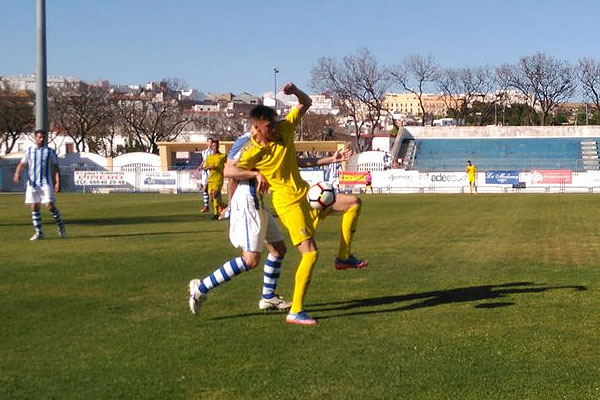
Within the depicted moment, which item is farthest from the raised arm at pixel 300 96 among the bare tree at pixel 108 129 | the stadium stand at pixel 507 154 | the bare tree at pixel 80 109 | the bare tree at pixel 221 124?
the bare tree at pixel 221 124

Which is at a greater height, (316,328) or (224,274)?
(224,274)

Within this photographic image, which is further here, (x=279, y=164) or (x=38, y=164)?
(x=38, y=164)

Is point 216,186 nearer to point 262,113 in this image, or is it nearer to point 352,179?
point 262,113

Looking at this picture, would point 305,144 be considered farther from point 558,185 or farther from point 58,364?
point 58,364

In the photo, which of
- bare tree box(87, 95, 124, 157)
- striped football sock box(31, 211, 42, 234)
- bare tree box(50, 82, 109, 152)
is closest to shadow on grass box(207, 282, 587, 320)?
striped football sock box(31, 211, 42, 234)

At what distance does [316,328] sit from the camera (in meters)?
7.24

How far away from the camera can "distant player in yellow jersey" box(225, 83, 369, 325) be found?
7621mm

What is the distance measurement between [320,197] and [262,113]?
1537 millimetres

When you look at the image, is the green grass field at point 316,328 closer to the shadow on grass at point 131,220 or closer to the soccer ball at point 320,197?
the soccer ball at point 320,197

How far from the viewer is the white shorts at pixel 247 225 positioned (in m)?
7.78

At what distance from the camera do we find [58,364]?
239 inches

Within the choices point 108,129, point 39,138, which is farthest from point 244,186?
point 108,129

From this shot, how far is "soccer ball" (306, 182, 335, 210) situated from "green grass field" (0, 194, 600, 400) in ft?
3.17

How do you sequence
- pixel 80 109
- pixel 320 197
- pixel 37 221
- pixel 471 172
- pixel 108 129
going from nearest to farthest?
1. pixel 320 197
2. pixel 37 221
3. pixel 471 172
4. pixel 80 109
5. pixel 108 129
